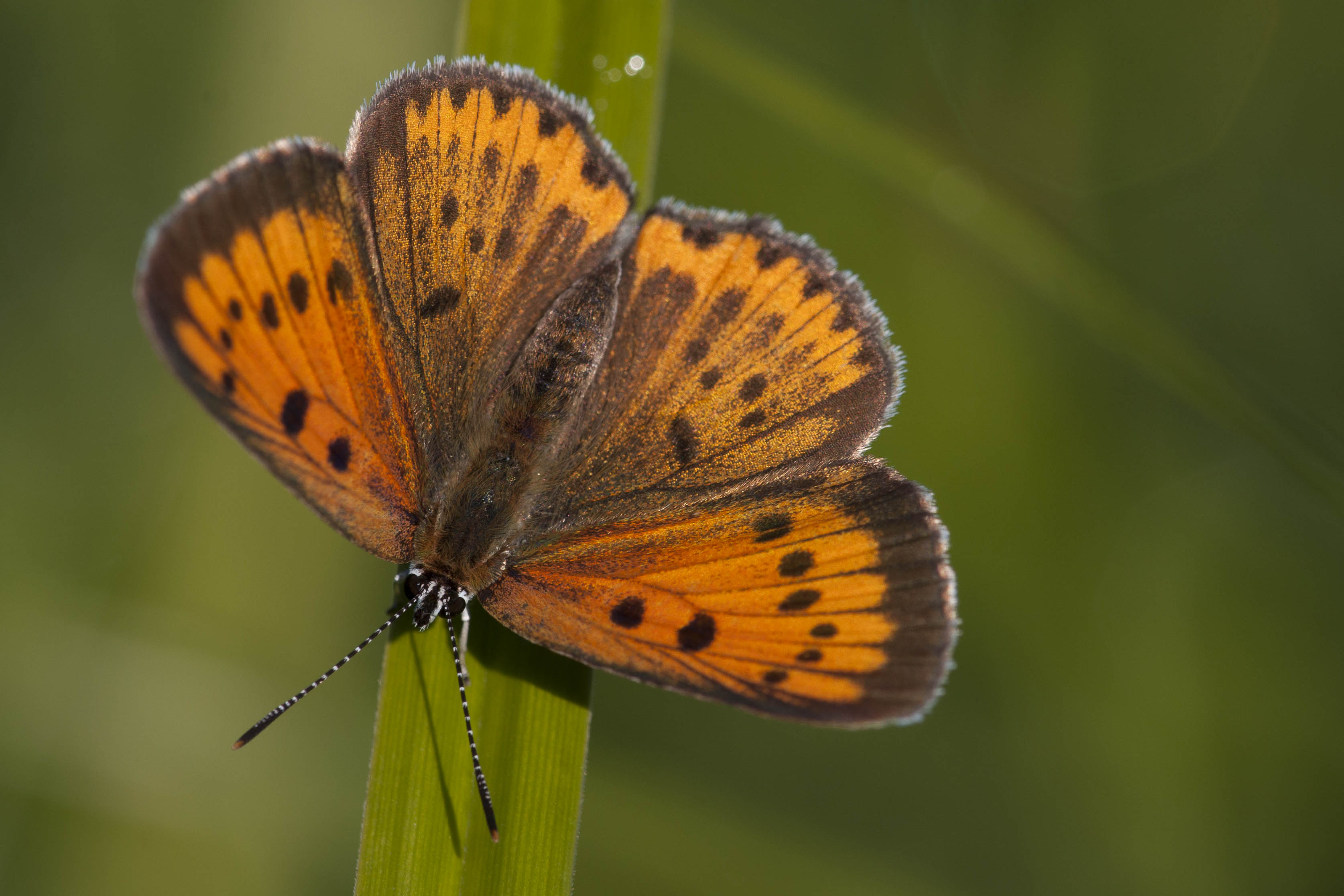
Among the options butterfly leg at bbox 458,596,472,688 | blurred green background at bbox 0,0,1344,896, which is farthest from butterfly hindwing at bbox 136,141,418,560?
blurred green background at bbox 0,0,1344,896

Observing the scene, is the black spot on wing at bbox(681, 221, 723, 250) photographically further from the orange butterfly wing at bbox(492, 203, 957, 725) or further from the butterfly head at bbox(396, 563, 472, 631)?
the butterfly head at bbox(396, 563, 472, 631)

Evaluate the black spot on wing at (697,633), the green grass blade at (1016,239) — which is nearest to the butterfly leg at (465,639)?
the black spot on wing at (697,633)

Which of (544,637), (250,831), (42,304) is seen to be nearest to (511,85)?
(544,637)

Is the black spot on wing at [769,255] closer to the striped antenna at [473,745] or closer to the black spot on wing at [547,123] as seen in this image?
the black spot on wing at [547,123]

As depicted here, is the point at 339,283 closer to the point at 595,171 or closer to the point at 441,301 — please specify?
the point at 441,301

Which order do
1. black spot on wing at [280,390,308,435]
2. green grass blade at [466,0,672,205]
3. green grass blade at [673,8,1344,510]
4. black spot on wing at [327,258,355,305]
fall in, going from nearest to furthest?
black spot on wing at [280,390,308,435]
black spot on wing at [327,258,355,305]
green grass blade at [466,0,672,205]
green grass blade at [673,8,1344,510]

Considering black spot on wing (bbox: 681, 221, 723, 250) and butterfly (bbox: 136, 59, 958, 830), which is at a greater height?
black spot on wing (bbox: 681, 221, 723, 250)
